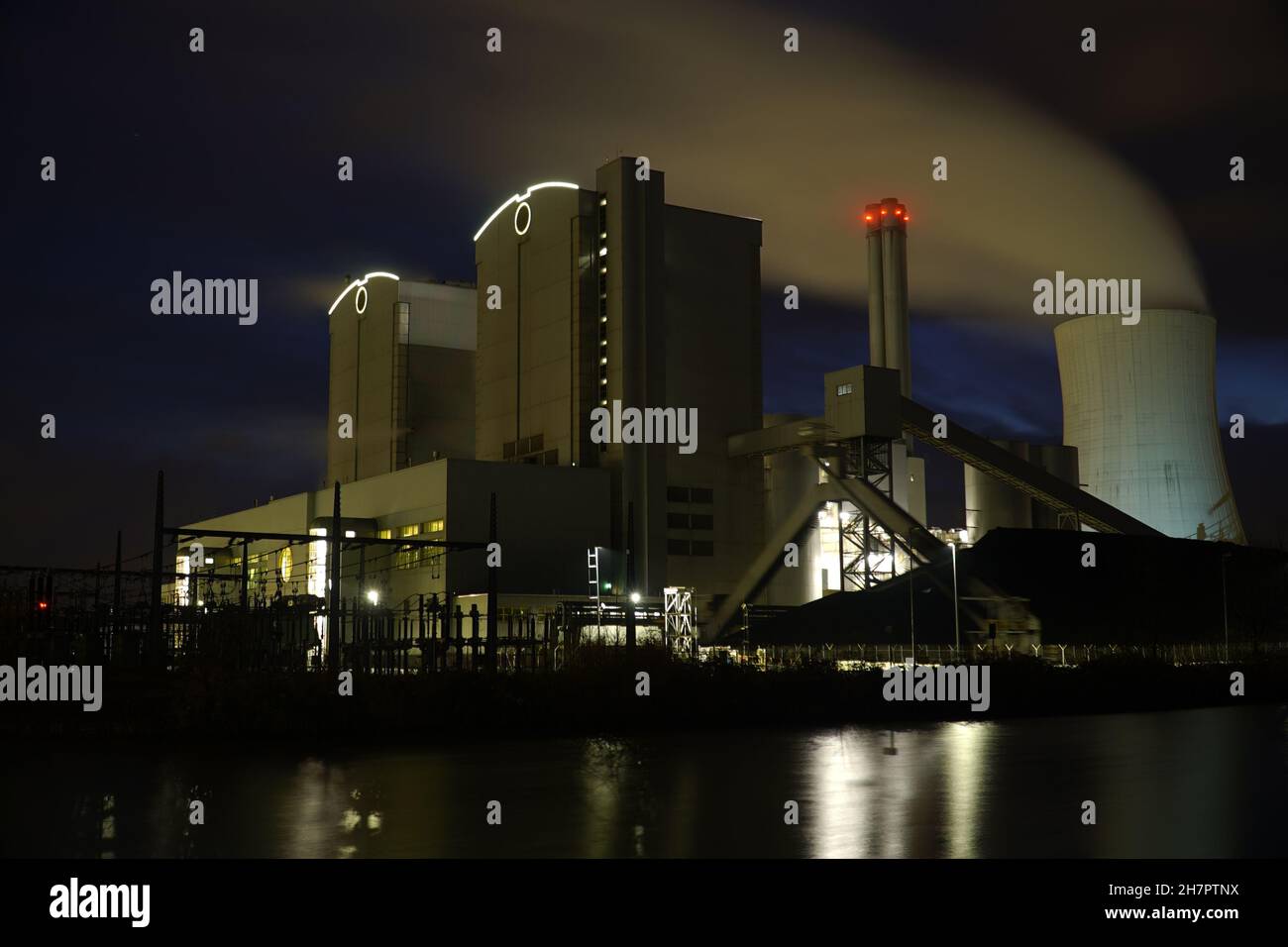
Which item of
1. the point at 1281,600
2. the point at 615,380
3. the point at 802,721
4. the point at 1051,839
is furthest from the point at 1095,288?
the point at 1051,839

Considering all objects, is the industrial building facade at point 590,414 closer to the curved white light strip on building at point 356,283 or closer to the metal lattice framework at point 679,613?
the metal lattice framework at point 679,613

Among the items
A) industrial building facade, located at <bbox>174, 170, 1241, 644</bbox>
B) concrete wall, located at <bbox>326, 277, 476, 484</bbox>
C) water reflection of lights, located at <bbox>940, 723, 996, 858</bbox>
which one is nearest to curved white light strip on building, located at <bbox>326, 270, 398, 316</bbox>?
concrete wall, located at <bbox>326, 277, 476, 484</bbox>

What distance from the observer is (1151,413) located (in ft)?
188

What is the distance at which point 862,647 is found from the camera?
44.8 metres

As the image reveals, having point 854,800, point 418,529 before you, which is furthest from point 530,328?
point 854,800

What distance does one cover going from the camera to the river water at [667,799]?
10.2 metres

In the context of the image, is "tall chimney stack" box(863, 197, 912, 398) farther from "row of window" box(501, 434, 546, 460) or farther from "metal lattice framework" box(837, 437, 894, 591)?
"row of window" box(501, 434, 546, 460)

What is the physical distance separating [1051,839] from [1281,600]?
58.8 m

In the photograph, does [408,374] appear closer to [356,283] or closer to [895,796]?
[356,283]

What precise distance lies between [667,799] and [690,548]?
50875mm

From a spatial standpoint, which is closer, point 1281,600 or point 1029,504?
point 1281,600

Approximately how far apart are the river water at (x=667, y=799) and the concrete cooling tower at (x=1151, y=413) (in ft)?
130
